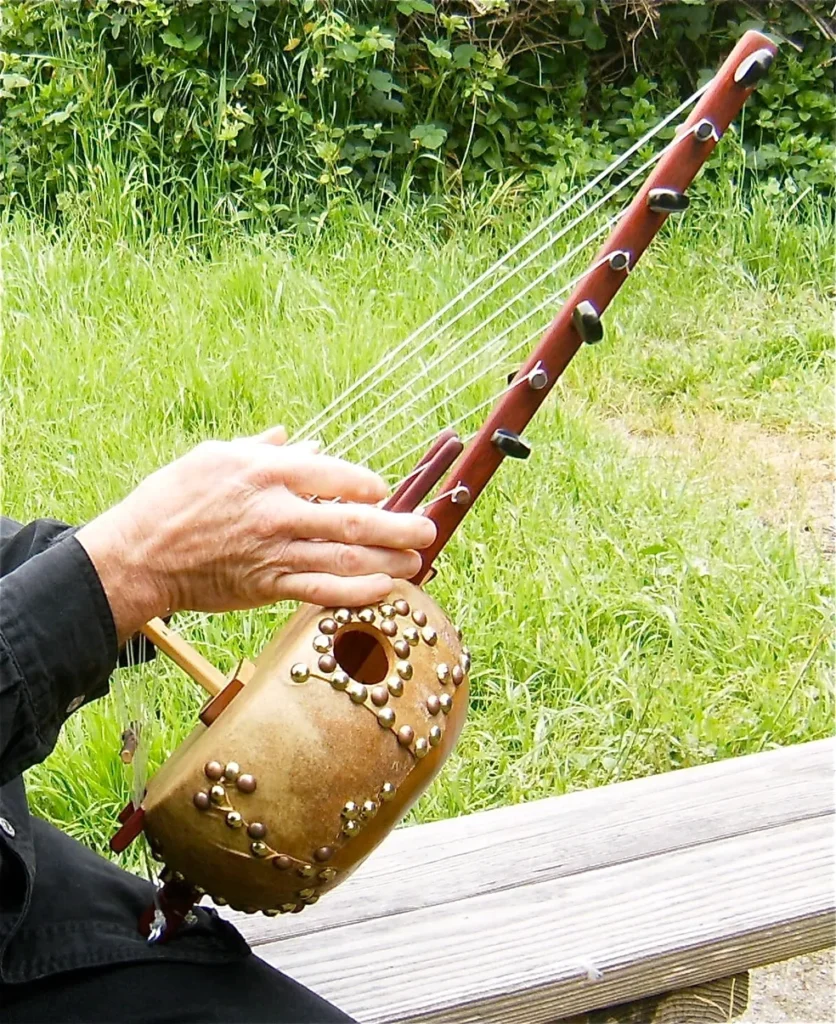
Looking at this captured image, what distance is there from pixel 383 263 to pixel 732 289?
1089 millimetres

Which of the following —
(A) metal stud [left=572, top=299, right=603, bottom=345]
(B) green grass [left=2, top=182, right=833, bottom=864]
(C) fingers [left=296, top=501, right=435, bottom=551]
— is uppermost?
(A) metal stud [left=572, top=299, right=603, bottom=345]

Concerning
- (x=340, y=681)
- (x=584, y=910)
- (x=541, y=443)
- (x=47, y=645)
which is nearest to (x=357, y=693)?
(x=340, y=681)

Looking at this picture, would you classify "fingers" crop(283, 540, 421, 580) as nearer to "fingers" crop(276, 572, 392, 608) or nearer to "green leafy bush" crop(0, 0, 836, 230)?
"fingers" crop(276, 572, 392, 608)

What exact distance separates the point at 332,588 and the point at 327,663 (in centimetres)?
6

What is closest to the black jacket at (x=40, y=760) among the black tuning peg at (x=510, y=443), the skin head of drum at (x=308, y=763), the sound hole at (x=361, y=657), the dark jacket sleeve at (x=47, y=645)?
the dark jacket sleeve at (x=47, y=645)

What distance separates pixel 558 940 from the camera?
1.43 metres

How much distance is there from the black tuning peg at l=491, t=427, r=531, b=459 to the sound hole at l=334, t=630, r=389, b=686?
21cm

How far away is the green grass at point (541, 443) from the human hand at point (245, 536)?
0.63 metres

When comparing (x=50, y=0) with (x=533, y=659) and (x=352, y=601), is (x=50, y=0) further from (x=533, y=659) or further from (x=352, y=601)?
(x=352, y=601)

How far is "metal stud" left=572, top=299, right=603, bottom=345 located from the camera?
3.57 ft

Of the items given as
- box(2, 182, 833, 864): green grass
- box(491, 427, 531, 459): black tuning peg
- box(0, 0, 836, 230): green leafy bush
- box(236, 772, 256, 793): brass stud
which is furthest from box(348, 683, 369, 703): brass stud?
box(0, 0, 836, 230): green leafy bush

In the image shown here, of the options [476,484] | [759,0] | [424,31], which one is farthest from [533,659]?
[759,0]

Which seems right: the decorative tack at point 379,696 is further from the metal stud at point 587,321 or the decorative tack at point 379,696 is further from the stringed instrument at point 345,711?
the metal stud at point 587,321

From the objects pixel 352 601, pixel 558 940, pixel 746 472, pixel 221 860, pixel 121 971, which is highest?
pixel 352 601
